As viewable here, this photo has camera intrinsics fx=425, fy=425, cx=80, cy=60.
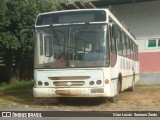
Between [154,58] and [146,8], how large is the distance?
3.51 meters

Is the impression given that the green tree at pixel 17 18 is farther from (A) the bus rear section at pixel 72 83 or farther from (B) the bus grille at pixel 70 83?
(B) the bus grille at pixel 70 83

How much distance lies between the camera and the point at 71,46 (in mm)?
13656

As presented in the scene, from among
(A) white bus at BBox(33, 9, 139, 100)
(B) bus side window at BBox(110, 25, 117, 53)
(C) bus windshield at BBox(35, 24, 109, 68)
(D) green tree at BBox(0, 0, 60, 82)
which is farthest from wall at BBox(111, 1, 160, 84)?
(C) bus windshield at BBox(35, 24, 109, 68)

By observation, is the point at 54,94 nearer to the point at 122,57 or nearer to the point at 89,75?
the point at 89,75

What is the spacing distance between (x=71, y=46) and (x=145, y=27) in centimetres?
1641

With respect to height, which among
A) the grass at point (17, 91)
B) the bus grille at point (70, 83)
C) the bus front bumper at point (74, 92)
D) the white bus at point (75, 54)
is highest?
the white bus at point (75, 54)

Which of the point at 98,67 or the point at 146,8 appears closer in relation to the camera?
the point at 98,67

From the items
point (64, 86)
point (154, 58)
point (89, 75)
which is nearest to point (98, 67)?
point (89, 75)

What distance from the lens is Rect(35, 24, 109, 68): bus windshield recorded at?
13.4 metres

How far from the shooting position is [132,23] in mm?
29625

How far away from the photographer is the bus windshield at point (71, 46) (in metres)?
13.4

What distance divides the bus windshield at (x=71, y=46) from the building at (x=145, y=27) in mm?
15481

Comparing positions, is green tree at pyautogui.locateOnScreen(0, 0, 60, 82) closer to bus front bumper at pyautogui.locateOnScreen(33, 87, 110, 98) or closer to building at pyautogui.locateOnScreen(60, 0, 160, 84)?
building at pyautogui.locateOnScreen(60, 0, 160, 84)

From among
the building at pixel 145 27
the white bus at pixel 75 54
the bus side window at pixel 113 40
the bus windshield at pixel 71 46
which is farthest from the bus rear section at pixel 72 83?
the building at pixel 145 27
